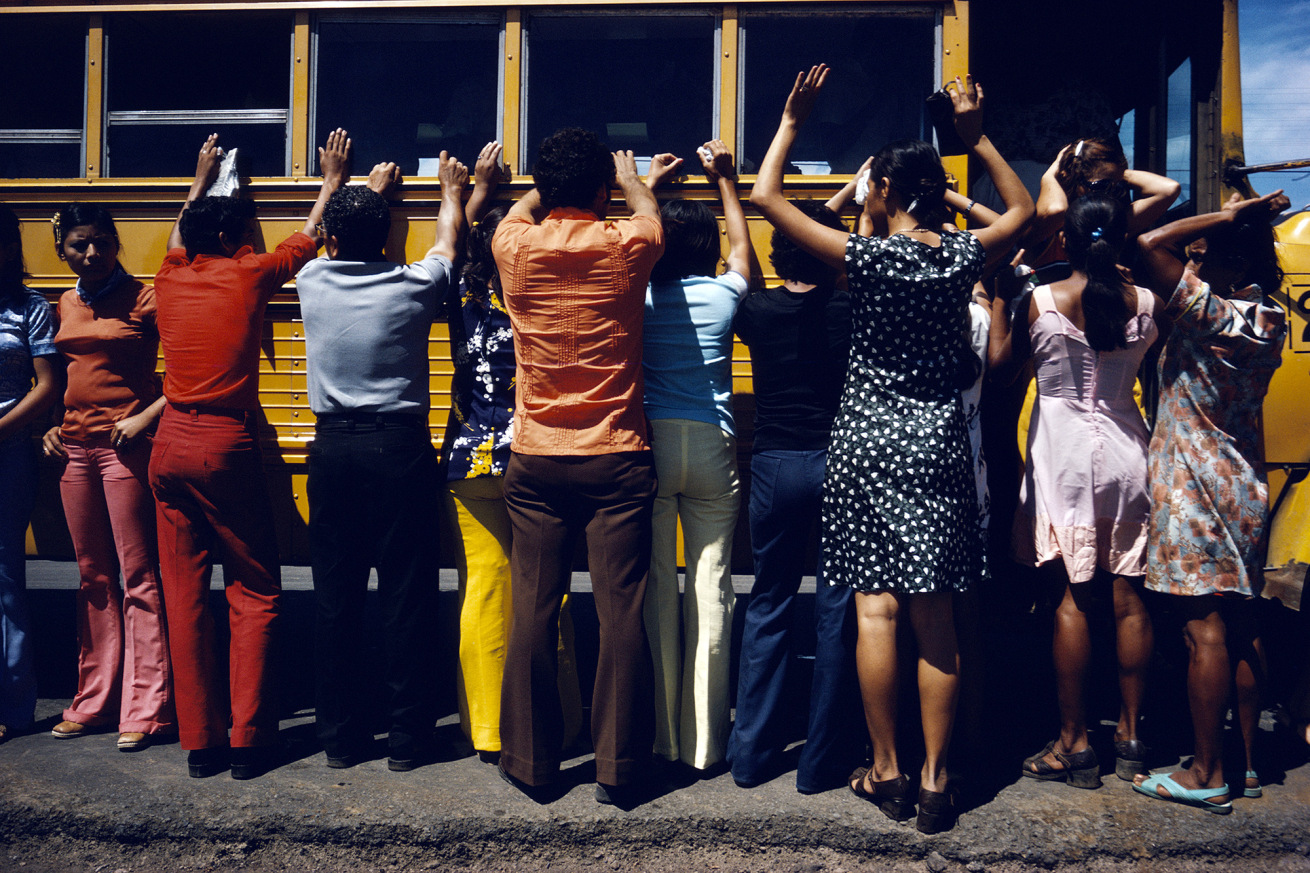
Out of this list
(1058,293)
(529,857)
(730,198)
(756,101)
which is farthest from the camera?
(756,101)

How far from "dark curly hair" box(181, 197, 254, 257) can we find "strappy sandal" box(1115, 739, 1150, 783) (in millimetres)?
3661

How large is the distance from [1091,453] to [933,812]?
1.29 meters

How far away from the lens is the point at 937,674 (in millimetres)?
2508

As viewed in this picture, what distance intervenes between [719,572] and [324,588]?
139 cm

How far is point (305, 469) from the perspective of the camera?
3490 mm

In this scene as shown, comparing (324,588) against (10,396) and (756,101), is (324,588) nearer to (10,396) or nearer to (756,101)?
(10,396)

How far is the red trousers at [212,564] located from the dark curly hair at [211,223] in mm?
600

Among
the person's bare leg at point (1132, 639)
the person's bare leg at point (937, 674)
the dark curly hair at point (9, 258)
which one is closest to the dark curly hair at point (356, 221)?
the dark curly hair at point (9, 258)

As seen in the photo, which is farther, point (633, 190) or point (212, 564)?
point (212, 564)

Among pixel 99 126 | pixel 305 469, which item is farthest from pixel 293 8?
pixel 305 469

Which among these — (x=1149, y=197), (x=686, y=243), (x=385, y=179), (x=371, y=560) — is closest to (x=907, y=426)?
(x=686, y=243)

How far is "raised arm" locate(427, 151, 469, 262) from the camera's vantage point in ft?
9.98

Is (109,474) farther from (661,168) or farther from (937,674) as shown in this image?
(937,674)

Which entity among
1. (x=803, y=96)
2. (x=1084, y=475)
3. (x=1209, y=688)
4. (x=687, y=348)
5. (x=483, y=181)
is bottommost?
(x=1209, y=688)
